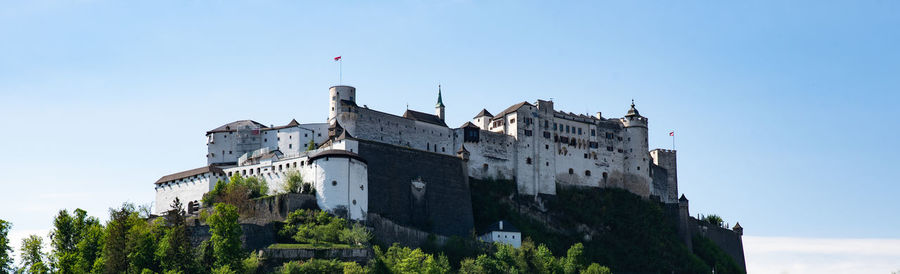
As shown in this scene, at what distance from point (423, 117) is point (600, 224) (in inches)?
641

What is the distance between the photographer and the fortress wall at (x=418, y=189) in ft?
263

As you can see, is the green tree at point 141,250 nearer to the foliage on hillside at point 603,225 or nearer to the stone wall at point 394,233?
the stone wall at point 394,233

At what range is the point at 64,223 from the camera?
71.1 m

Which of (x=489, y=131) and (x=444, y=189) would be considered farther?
(x=489, y=131)

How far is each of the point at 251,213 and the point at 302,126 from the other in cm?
1331

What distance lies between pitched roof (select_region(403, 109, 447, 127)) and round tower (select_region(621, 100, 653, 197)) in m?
17.2

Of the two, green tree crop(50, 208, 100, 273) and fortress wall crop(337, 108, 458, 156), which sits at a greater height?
fortress wall crop(337, 108, 458, 156)

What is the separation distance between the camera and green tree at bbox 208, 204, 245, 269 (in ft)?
219

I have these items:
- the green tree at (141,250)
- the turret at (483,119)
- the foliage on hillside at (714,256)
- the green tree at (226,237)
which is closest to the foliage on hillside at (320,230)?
the green tree at (226,237)

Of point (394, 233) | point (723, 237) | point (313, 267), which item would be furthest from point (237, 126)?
point (723, 237)

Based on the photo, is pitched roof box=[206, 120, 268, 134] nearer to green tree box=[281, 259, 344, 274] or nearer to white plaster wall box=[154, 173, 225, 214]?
white plaster wall box=[154, 173, 225, 214]

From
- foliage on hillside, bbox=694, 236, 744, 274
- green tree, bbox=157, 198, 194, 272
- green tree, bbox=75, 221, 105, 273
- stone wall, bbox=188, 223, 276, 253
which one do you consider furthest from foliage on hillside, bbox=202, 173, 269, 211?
foliage on hillside, bbox=694, 236, 744, 274

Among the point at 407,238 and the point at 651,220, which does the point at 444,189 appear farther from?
the point at 651,220

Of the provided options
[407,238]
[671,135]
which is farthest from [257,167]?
[671,135]
